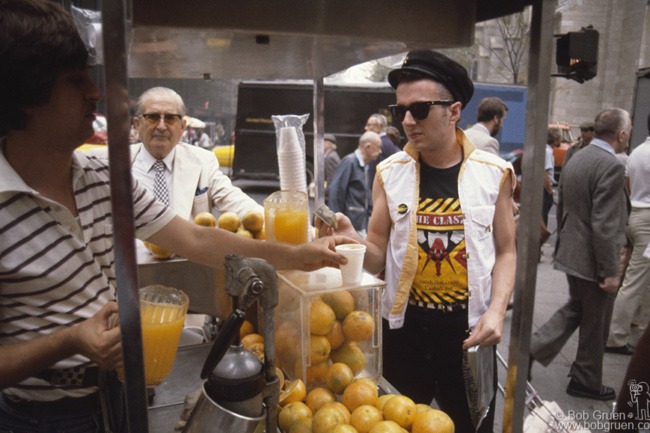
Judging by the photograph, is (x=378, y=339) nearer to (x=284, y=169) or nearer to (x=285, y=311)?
(x=285, y=311)

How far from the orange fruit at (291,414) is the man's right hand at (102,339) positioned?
0.53 meters

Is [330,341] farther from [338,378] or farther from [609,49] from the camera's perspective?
[609,49]

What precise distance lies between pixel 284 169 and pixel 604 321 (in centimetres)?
325

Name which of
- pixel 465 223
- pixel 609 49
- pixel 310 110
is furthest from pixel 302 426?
pixel 609 49

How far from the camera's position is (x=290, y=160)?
2.03m

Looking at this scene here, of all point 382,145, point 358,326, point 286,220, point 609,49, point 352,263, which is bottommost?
point 358,326

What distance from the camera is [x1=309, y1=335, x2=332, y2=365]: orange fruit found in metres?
1.66

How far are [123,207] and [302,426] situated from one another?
85 cm

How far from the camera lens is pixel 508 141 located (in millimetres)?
12773

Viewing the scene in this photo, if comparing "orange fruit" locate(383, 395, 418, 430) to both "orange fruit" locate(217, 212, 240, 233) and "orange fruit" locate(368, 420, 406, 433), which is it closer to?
"orange fruit" locate(368, 420, 406, 433)

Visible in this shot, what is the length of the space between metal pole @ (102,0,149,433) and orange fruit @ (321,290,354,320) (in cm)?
83

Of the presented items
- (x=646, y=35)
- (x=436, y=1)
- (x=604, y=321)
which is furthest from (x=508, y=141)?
(x=436, y=1)

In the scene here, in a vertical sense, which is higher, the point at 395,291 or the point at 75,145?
the point at 75,145

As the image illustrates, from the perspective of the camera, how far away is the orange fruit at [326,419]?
1.39 metres
